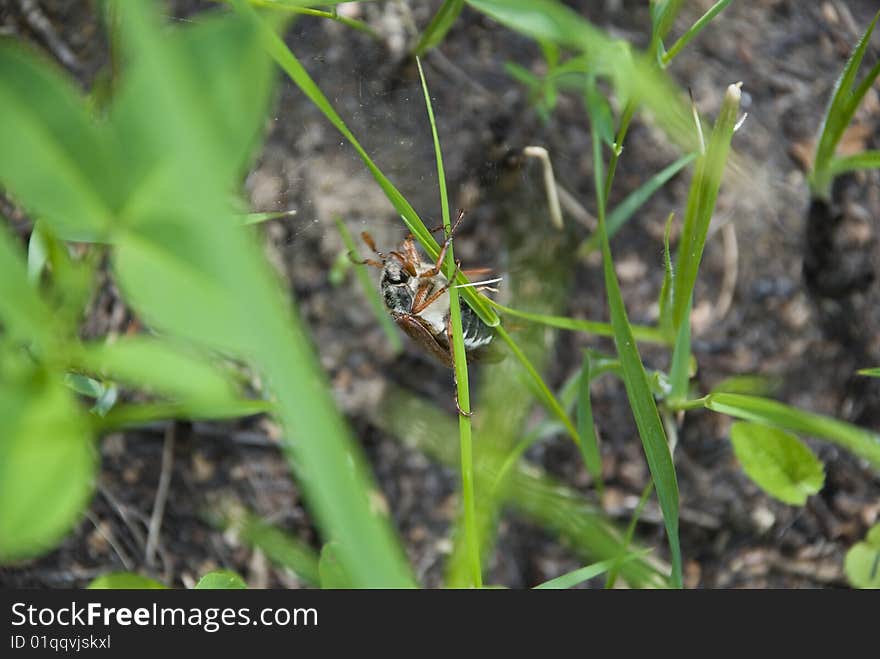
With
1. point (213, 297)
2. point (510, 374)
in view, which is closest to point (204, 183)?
point (213, 297)

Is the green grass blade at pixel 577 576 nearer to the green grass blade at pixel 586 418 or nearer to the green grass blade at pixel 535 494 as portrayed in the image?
the green grass blade at pixel 535 494

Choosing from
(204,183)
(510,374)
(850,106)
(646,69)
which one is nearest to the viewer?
(204,183)

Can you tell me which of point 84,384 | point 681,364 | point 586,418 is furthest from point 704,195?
point 84,384

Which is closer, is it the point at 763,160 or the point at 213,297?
the point at 213,297

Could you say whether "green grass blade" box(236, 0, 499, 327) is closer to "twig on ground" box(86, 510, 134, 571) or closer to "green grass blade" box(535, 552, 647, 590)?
"green grass blade" box(535, 552, 647, 590)

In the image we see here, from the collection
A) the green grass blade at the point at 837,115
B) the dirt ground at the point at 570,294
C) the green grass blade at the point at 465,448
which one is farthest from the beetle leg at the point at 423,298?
the green grass blade at the point at 837,115

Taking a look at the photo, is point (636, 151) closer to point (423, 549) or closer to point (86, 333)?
point (423, 549)

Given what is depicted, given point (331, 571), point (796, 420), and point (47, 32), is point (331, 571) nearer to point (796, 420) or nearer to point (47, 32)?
point (796, 420)
